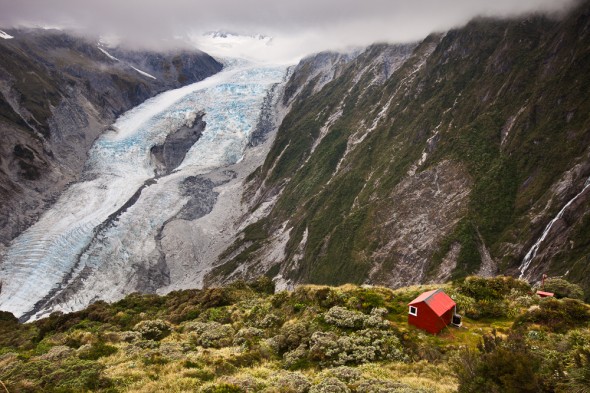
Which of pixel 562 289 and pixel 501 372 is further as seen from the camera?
pixel 562 289

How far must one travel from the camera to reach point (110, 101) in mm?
189625

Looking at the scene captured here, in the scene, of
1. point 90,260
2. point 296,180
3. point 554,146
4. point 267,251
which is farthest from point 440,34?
point 90,260

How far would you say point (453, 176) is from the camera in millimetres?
76125

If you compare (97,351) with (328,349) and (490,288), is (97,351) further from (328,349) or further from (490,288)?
(490,288)

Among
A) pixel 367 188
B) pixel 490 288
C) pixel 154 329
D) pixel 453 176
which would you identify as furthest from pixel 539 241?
pixel 154 329

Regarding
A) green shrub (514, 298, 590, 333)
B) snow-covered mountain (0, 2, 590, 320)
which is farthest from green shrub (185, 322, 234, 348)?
snow-covered mountain (0, 2, 590, 320)

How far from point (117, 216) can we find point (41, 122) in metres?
60.9

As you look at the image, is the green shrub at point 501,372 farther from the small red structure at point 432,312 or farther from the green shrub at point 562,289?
the green shrub at point 562,289

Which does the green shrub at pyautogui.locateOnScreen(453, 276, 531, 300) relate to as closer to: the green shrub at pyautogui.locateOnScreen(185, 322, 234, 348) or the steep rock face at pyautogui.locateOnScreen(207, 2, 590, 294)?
the green shrub at pyautogui.locateOnScreen(185, 322, 234, 348)

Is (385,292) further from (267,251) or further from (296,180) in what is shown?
(296,180)

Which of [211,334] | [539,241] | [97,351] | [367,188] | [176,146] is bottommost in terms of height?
[97,351]

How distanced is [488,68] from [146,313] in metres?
81.3

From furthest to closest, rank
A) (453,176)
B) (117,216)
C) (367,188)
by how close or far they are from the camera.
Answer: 1. (117,216)
2. (367,188)
3. (453,176)

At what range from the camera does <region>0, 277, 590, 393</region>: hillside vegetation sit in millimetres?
15781
